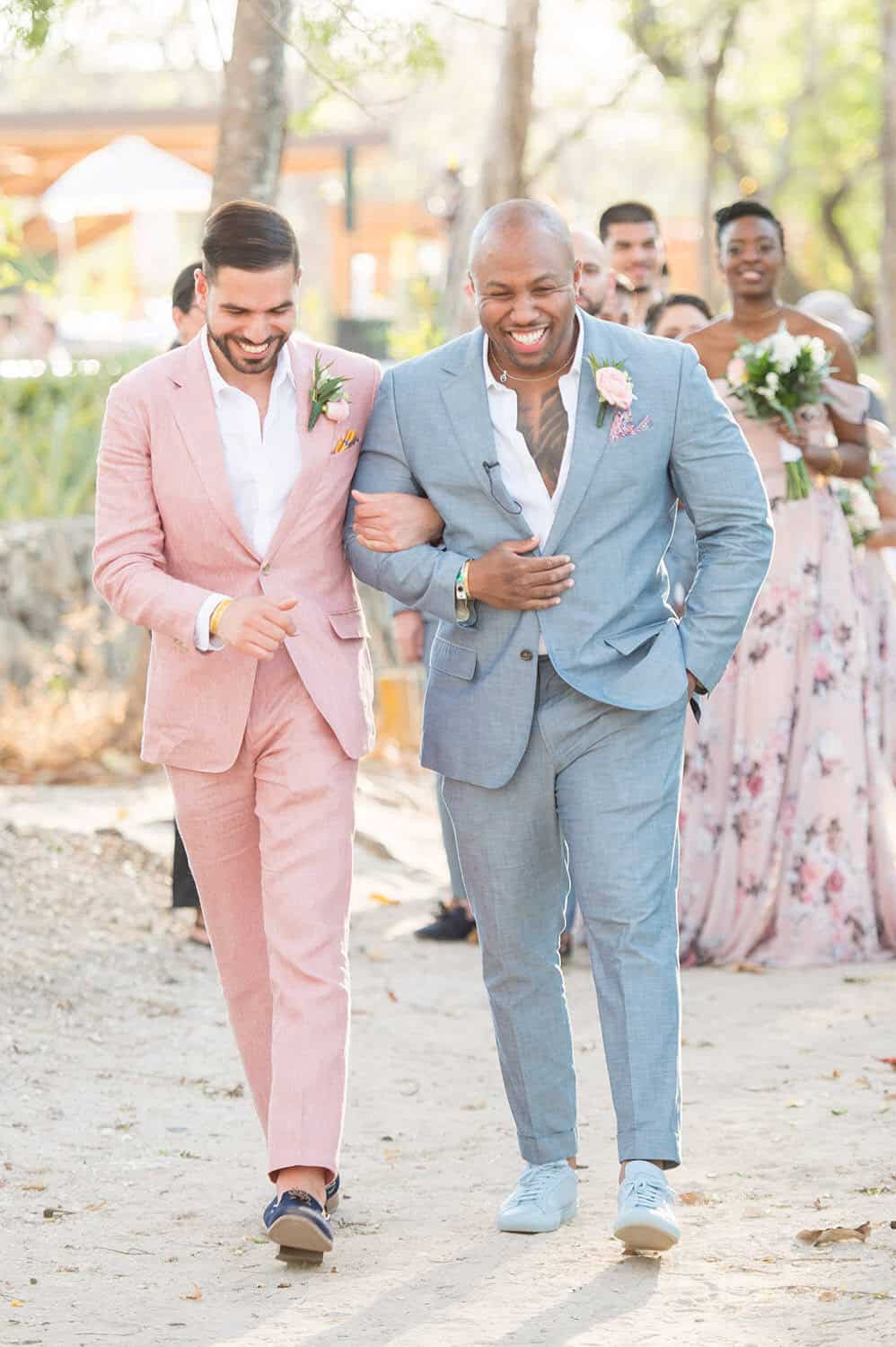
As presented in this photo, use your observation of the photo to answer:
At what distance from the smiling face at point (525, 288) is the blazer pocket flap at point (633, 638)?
62 centimetres

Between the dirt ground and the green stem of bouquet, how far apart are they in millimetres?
1754

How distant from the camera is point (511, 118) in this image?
44.5ft

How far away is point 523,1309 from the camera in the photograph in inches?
173

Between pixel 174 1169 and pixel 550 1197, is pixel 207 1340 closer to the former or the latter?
pixel 550 1197

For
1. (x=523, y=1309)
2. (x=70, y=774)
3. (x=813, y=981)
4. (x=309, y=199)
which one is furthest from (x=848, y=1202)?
(x=309, y=199)

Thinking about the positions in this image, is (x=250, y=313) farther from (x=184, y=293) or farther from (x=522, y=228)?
(x=184, y=293)

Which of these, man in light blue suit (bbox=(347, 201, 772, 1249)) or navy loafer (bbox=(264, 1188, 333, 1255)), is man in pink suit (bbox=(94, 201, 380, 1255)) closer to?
navy loafer (bbox=(264, 1188, 333, 1255))

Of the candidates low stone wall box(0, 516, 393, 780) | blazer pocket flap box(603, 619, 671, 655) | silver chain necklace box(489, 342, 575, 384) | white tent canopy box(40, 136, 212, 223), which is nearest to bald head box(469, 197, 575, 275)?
silver chain necklace box(489, 342, 575, 384)

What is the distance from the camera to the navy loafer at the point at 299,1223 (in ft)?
15.1

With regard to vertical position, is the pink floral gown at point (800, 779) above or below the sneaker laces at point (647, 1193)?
above

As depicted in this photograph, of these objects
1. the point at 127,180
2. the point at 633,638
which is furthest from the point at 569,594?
the point at 127,180

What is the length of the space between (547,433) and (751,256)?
10.8ft

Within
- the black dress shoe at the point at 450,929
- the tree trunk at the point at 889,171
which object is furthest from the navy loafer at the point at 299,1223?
the tree trunk at the point at 889,171

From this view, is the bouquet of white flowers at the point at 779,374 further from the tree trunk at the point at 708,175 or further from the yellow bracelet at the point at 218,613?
the tree trunk at the point at 708,175
